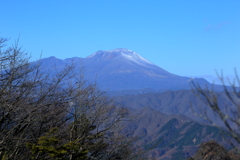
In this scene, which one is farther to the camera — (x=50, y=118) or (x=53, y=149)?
(x=50, y=118)

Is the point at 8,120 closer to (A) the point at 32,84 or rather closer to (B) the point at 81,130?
(A) the point at 32,84

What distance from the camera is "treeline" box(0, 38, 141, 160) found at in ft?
34.4

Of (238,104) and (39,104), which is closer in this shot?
(238,104)

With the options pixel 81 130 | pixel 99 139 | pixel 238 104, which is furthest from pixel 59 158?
pixel 238 104

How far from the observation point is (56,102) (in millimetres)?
12469

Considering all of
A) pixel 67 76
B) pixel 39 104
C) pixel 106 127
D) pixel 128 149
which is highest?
pixel 67 76

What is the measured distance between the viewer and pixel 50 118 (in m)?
12.7

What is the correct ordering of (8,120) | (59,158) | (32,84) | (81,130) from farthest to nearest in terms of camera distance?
(81,130), (32,84), (8,120), (59,158)

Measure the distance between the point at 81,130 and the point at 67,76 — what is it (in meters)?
2.75

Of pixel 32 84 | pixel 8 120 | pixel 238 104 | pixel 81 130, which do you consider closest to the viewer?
pixel 238 104

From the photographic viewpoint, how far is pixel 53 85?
1307 centimetres

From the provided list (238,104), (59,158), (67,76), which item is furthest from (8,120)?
(238,104)

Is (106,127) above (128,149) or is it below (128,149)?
above

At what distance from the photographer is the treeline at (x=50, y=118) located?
10.5 metres
